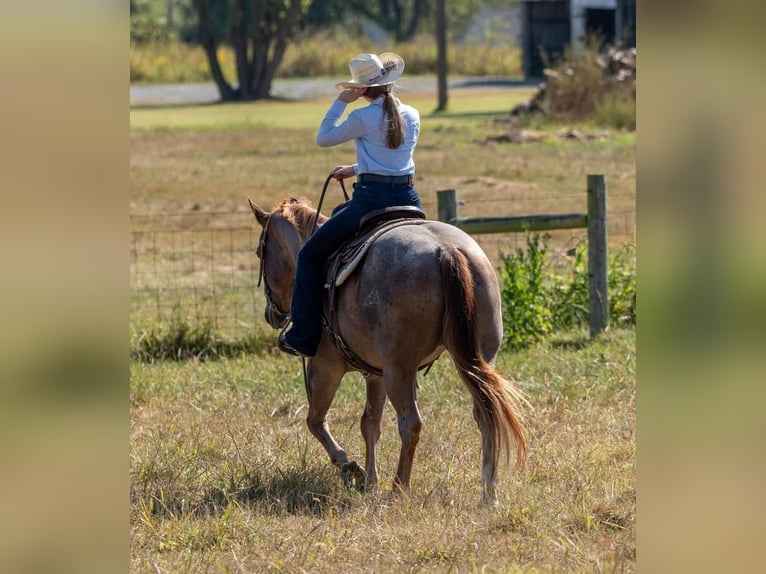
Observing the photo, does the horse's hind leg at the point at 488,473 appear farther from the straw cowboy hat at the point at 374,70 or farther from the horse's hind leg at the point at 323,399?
the straw cowboy hat at the point at 374,70

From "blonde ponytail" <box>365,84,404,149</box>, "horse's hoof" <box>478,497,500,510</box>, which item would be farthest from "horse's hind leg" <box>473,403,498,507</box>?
"blonde ponytail" <box>365,84,404,149</box>

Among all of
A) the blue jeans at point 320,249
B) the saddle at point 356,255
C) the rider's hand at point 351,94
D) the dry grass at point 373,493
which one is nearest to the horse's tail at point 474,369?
the dry grass at point 373,493

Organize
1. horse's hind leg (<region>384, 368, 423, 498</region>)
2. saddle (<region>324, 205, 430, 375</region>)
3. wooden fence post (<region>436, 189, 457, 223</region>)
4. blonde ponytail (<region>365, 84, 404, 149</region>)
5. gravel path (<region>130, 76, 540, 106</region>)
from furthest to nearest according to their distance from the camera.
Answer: gravel path (<region>130, 76, 540, 106</region>) → wooden fence post (<region>436, 189, 457, 223</region>) → blonde ponytail (<region>365, 84, 404, 149</region>) → saddle (<region>324, 205, 430, 375</region>) → horse's hind leg (<region>384, 368, 423, 498</region>)

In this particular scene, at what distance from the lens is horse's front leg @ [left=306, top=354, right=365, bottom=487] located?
664 centimetres

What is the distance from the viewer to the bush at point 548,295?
1010 centimetres

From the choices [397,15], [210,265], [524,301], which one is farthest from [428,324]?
[397,15]

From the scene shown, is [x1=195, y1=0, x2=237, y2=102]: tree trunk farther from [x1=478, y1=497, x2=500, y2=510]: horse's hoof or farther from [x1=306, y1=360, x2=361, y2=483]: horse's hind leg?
[x1=478, y1=497, x2=500, y2=510]: horse's hoof

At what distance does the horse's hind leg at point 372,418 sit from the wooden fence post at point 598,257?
13.2 feet

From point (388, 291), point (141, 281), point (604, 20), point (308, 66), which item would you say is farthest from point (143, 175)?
point (308, 66)

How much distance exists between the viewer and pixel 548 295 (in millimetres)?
10547

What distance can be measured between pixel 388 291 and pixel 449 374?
10.6 feet

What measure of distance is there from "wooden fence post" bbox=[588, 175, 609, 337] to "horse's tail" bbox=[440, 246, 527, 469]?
4894mm

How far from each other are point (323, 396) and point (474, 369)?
57.6 inches
